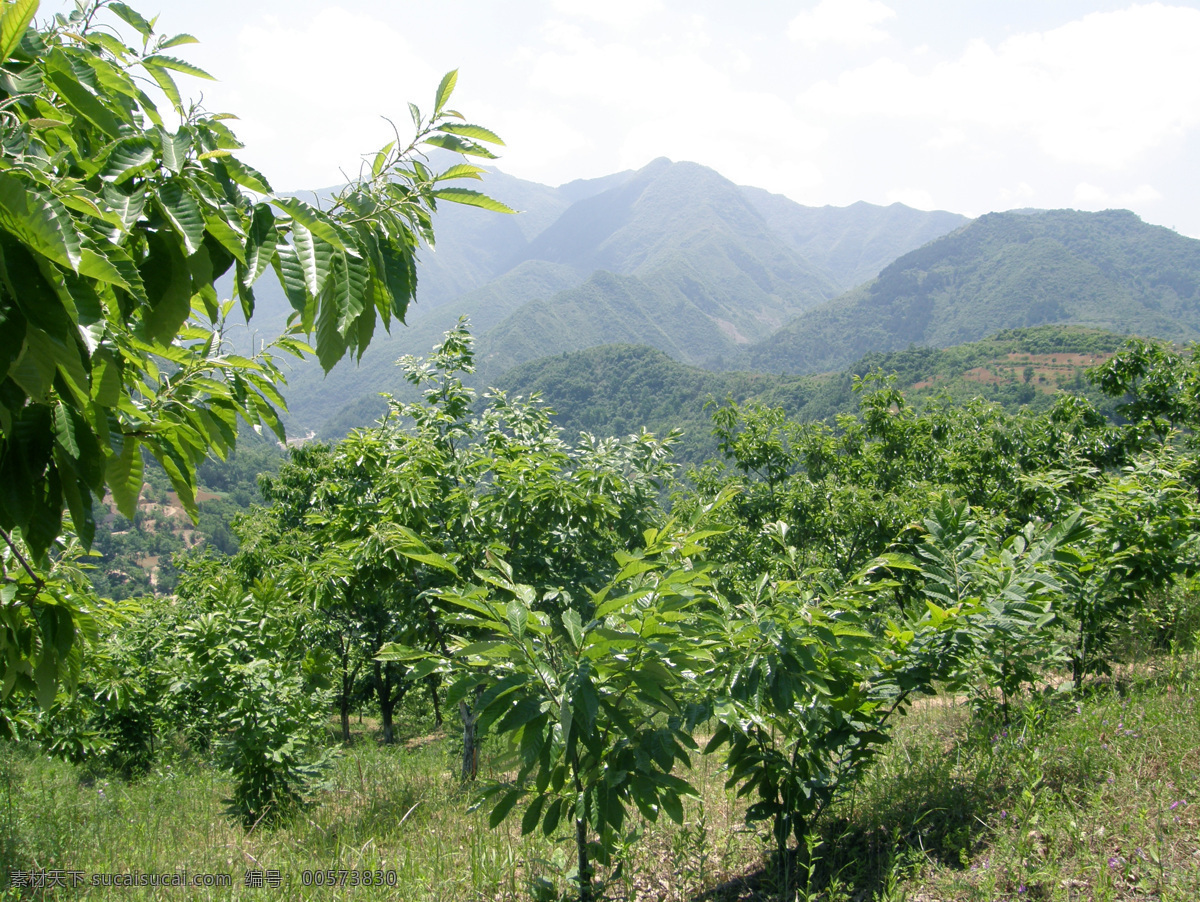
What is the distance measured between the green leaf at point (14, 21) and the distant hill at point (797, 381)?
4488 cm

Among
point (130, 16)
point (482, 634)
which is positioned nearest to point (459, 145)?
point (130, 16)

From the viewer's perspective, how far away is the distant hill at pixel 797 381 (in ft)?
229

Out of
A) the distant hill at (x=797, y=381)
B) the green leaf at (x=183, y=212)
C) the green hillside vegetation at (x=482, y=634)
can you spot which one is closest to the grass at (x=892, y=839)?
the green hillside vegetation at (x=482, y=634)

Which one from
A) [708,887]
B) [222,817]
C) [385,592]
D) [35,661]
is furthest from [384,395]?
[708,887]

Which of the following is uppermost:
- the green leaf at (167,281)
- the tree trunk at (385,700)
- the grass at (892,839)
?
the green leaf at (167,281)

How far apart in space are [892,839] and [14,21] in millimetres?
4007

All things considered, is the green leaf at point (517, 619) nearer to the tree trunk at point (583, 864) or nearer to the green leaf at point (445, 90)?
the tree trunk at point (583, 864)

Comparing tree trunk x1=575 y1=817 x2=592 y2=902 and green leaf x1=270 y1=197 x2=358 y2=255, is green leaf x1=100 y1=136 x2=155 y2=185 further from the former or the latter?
tree trunk x1=575 y1=817 x2=592 y2=902

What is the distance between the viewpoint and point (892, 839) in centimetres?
297

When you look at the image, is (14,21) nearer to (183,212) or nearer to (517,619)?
(183,212)

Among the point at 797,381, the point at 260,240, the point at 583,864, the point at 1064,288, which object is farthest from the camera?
the point at 1064,288

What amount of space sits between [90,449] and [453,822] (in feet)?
10.8

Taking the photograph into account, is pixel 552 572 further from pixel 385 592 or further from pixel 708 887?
pixel 708 887

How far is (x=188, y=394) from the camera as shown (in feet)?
7.01
